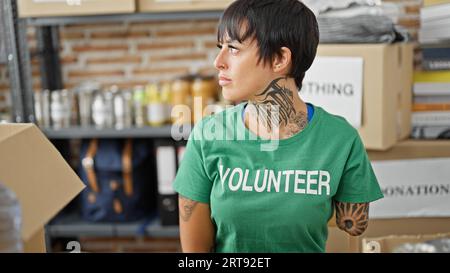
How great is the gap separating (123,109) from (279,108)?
1.54 metres

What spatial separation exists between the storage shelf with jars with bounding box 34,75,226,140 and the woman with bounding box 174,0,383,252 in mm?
1343

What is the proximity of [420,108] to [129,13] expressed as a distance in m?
1.15

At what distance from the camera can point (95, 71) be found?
9.21 ft

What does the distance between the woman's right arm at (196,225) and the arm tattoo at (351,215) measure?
0.24 m

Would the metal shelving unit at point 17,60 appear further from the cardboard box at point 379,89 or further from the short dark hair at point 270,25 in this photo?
the short dark hair at point 270,25

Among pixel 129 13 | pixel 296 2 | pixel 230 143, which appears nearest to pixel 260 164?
pixel 230 143

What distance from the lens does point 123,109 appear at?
8.14 feet

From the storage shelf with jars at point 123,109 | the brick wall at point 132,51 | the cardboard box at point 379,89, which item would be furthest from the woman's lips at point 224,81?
the brick wall at point 132,51

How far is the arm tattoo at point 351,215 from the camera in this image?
1090 mm

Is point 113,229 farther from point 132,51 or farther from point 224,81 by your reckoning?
point 224,81

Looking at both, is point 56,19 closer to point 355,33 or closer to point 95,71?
→ point 95,71

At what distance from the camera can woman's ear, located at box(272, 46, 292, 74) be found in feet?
3.20

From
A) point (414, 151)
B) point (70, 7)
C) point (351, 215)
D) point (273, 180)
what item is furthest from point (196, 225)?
point (70, 7)
